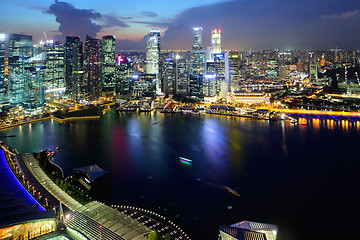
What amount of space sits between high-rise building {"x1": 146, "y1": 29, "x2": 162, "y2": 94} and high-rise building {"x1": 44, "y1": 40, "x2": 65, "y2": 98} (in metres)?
6.77

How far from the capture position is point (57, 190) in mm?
6156

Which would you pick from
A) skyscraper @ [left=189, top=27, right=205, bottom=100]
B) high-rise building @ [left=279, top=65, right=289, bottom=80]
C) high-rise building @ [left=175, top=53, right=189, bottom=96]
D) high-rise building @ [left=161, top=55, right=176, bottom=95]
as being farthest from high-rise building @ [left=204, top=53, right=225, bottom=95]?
high-rise building @ [left=279, top=65, right=289, bottom=80]

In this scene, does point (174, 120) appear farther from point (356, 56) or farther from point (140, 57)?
point (356, 56)

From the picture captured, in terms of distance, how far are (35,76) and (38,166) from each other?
1052 cm

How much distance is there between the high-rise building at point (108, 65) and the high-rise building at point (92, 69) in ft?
1.13

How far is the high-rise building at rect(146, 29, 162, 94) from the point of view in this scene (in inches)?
982

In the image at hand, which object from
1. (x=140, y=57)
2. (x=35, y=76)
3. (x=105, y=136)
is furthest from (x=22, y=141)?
(x=140, y=57)

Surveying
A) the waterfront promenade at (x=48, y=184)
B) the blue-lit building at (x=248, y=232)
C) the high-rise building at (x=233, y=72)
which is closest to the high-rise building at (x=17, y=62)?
the waterfront promenade at (x=48, y=184)

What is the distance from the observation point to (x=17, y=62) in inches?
660

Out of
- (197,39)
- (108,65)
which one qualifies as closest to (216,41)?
(197,39)

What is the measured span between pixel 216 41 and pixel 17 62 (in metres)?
19.3

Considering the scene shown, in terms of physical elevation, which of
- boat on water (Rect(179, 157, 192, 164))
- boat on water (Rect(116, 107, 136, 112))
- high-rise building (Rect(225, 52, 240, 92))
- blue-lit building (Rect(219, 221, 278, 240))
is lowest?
blue-lit building (Rect(219, 221, 278, 240))

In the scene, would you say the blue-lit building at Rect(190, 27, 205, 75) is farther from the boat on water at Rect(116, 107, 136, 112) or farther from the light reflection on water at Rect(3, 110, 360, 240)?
the light reflection on water at Rect(3, 110, 360, 240)

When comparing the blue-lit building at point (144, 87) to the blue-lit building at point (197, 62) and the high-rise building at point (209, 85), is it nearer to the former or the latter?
the high-rise building at point (209, 85)
